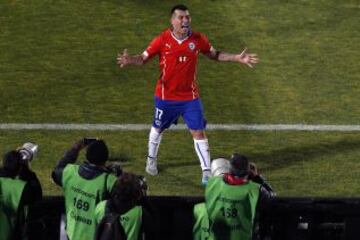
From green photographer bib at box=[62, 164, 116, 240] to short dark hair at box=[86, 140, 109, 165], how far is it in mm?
182

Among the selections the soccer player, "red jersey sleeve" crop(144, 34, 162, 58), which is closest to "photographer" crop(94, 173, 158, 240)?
the soccer player

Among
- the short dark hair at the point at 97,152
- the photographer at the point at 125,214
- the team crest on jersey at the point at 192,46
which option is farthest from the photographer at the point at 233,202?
the team crest on jersey at the point at 192,46

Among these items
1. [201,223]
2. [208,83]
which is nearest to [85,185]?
[201,223]

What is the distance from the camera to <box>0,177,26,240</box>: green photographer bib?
10.8 meters

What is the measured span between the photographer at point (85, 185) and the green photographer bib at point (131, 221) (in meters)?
0.60

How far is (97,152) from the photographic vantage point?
10.5 metres

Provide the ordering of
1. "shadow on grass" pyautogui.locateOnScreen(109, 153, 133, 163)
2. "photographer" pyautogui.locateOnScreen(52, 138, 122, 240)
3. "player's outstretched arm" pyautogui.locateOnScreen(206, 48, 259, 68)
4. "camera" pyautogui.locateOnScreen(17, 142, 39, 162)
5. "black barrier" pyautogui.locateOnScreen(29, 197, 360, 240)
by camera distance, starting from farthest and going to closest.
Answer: "shadow on grass" pyautogui.locateOnScreen(109, 153, 133, 163) → "player's outstretched arm" pyautogui.locateOnScreen(206, 48, 259, 68) → "black barrier" pyautogui.locateOnScreen(29, 197, 360, 240) → "camera" pyautogui.locateOnScreen(17, 142, 39, 162) → "photographer" pyautogui.locateOnScreen(52, 138, 122, 240)

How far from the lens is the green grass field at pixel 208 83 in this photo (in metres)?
15.6

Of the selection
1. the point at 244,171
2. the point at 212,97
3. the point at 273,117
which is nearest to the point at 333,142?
the point at 273,117

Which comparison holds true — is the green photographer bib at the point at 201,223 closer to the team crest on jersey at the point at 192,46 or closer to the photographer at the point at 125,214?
the photographer at the point at 125,214

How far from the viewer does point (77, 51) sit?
19625mm

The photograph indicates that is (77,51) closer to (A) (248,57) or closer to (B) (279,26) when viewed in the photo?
(B) (279,26)

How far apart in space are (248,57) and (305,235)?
3.06 m

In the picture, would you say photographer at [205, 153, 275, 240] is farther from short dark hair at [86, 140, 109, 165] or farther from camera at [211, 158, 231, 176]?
short dark hair at [86, 140, 109, 165]
